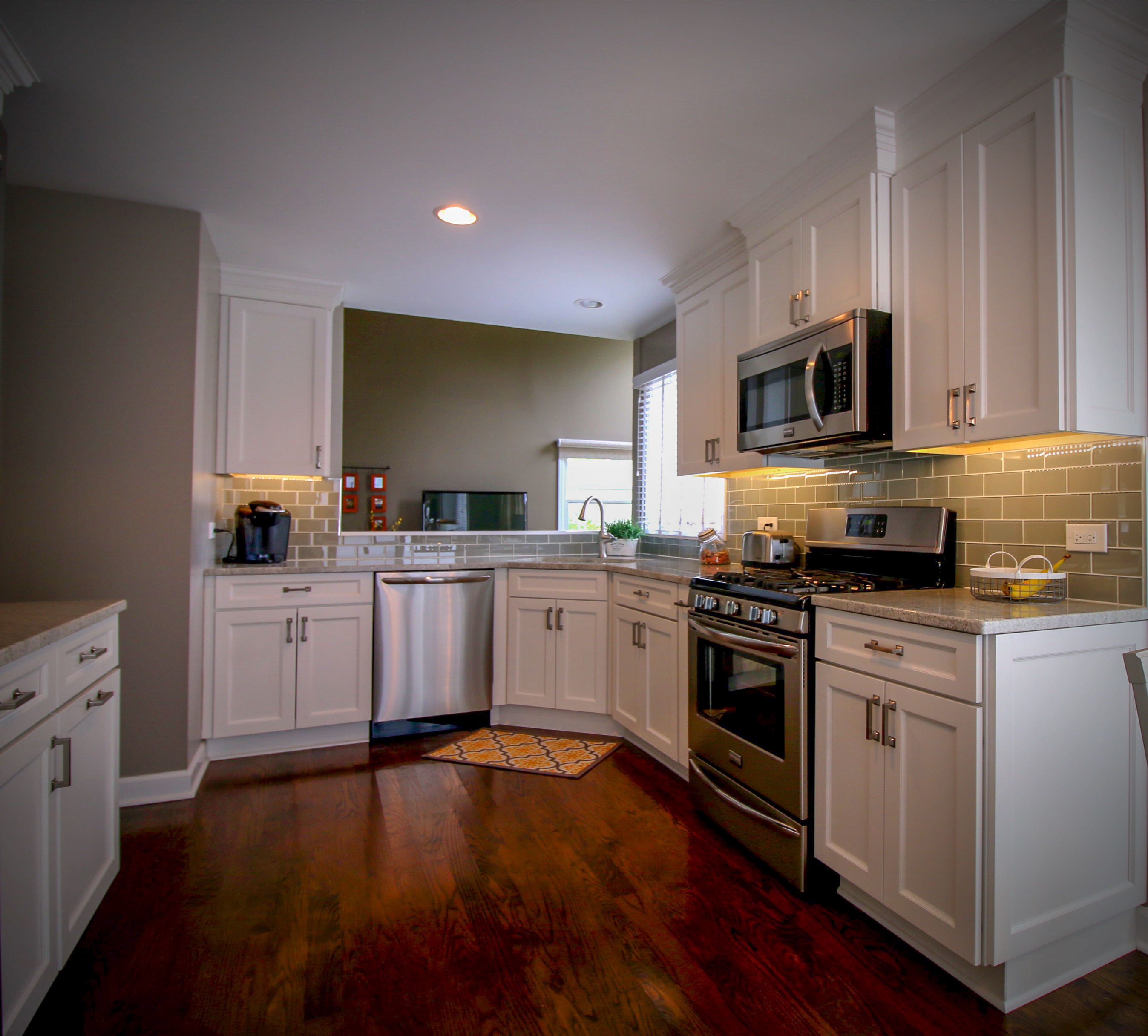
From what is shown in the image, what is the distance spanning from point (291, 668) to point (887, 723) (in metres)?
2.72

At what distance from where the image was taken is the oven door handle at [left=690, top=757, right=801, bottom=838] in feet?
6.77

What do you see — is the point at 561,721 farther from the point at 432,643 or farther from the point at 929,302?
the point at 929,302

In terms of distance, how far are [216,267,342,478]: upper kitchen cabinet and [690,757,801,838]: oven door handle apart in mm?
2460

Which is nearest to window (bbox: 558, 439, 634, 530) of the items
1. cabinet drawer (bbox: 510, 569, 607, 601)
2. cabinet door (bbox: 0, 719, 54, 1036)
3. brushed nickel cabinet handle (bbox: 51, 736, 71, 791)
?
cabinet drawer (bbox: 510, 569, 607, 601)

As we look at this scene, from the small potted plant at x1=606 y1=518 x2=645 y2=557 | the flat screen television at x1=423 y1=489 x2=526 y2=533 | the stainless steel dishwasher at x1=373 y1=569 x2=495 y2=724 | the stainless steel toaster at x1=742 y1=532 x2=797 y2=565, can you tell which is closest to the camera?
the stainless steel toaster at x1=742 y1=532 x2=797 y2=565

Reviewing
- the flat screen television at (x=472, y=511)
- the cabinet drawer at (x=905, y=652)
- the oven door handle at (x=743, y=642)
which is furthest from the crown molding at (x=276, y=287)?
the flat screen television at (x=472, y=511)

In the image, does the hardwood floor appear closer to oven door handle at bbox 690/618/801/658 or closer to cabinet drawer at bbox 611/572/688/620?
oven door handle at bbox 690/618/801/658

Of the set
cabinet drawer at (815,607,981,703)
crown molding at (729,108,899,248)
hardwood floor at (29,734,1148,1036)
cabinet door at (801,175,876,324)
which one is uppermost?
crown molding at (729,108,899,248)

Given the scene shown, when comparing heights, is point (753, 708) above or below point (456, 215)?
below

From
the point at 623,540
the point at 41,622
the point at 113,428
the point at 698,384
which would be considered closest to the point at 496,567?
the point at 623,540

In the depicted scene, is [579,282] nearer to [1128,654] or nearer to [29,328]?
[29,328]

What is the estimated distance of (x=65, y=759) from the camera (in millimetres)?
1598

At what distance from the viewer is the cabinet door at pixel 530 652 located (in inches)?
143

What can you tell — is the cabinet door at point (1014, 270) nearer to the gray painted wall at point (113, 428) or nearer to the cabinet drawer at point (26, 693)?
the cabinet drawer at point (26, 693)
